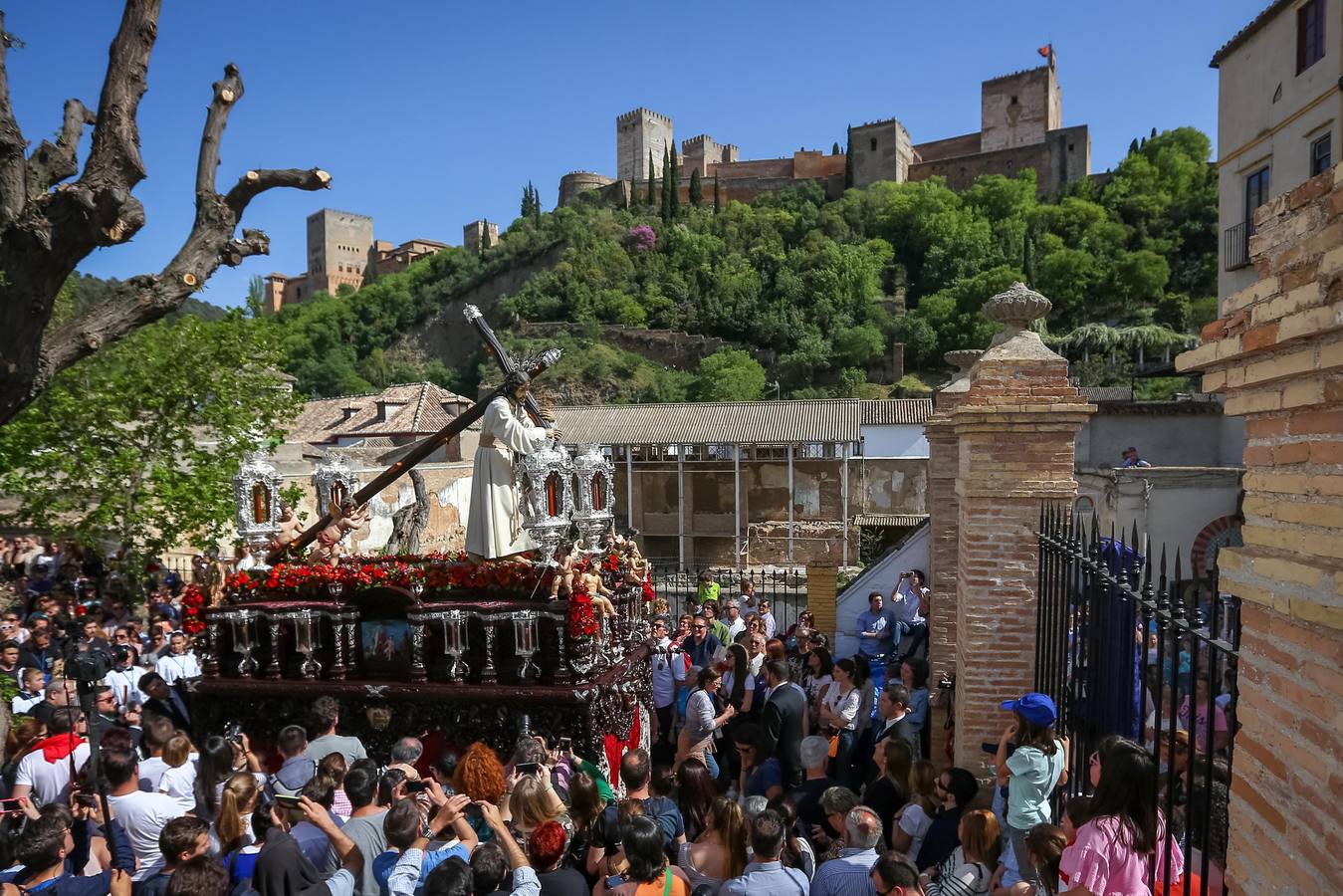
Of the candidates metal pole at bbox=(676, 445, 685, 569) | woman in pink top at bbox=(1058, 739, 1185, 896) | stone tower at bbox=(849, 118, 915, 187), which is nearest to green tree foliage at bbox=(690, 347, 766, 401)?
metal pole at bbox=(676, 445, 685, 569)

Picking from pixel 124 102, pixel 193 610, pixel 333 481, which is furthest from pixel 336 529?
pixel 124 102

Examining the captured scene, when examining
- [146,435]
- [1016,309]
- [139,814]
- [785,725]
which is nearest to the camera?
[139,814]

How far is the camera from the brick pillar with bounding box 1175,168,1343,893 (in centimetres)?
243

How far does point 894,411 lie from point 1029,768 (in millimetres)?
25727

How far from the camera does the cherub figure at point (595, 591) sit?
8.12 metres

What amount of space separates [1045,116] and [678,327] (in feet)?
113

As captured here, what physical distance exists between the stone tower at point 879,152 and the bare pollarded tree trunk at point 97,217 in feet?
244

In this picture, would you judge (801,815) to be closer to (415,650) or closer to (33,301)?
(415,650)

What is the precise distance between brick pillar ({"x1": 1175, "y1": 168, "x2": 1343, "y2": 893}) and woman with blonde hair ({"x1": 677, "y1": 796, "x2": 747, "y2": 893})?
2.31 meters

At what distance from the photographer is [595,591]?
820 centimetres

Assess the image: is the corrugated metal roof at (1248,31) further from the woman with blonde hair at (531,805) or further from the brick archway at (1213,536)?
the woman with blonde hair at (531,805)

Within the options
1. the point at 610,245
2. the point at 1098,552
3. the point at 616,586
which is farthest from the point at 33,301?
the point at 610,245

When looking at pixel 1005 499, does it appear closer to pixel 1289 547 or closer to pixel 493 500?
pixel 1289 547

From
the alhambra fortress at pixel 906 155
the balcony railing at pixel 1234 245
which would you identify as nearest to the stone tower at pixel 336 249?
the alhambra fortress at pixel 906 155
